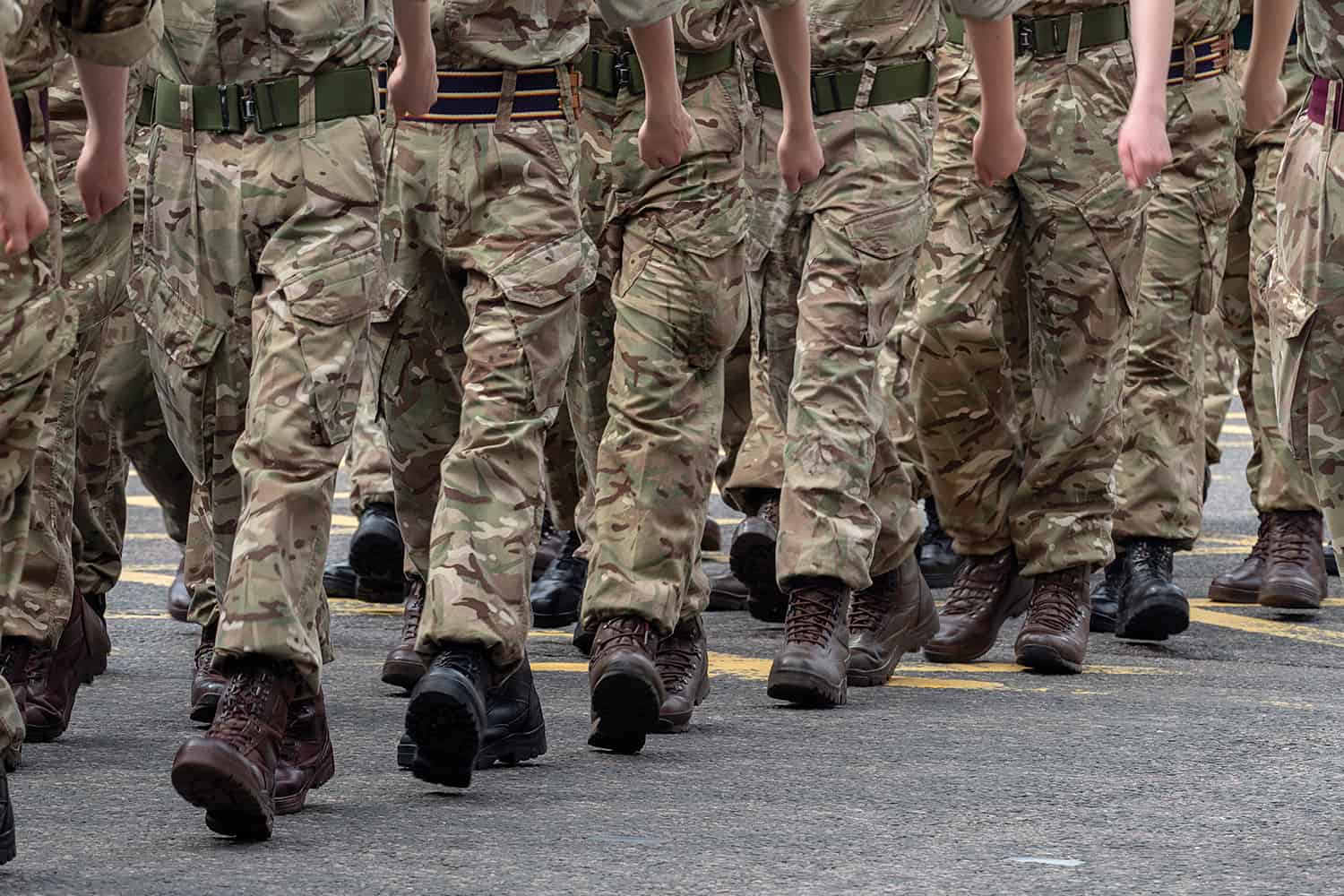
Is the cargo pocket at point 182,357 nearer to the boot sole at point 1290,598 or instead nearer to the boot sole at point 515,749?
the boot sole at point 515,749

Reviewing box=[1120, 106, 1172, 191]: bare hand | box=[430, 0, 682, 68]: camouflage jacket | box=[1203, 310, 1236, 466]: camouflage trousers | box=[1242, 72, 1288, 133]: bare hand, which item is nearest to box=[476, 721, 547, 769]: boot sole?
box=[430, 0, 682, 68]: camouflage jacket

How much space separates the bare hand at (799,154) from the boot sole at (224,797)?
2.19 metres

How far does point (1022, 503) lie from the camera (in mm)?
6715

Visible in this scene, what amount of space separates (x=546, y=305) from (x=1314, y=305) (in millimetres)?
1444

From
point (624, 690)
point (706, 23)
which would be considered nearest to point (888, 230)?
point (706, 23)

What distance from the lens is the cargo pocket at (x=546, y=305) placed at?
4820mm

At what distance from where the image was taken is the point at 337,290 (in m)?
4.48

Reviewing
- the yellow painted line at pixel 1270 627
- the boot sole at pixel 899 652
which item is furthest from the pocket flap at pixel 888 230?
the yellow painted line at pixel 1270 627

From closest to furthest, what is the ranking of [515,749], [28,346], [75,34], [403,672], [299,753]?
[28,346]
[75,34]
[299,753]
[515,749]
[403,672]

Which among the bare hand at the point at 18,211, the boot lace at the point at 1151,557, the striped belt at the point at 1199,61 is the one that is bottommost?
the boot lace at the point at 1151,557

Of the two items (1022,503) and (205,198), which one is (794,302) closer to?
(1022,503)

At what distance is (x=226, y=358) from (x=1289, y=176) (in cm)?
203

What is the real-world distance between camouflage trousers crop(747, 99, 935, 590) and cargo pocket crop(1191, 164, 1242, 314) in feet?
4.69

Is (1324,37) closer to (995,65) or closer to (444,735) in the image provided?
(995,65)
